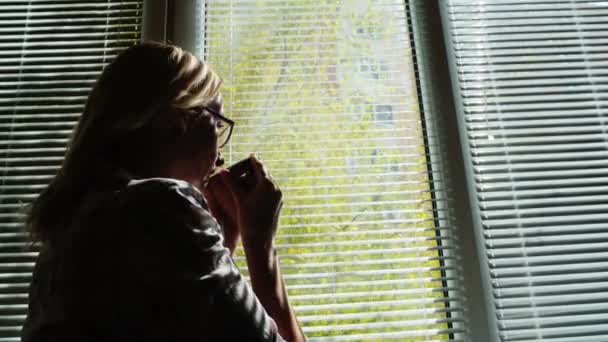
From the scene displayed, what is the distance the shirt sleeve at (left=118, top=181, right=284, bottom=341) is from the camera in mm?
627

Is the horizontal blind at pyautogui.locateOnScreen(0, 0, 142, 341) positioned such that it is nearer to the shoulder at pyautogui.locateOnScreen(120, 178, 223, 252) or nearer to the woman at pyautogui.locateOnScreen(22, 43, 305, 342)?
the woman at pyautogui.locateOnScreen(22, 43, 305, 342)

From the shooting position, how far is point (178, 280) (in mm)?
641

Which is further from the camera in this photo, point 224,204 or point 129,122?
point 224,204

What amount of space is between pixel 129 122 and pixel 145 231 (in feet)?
0.81

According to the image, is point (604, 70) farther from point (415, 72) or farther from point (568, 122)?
point (415, 72)

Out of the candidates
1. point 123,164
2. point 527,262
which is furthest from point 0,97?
point 527,262

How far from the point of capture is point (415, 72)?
1.39m

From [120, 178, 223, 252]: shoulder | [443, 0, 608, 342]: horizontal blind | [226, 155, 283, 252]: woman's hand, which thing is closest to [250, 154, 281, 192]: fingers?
[226, 155, 283, 252]: woman's hand

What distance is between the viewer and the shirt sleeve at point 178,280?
0.63 m

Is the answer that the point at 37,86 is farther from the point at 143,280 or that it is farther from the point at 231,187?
the point at 143,280

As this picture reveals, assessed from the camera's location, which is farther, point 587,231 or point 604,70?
point 604,70

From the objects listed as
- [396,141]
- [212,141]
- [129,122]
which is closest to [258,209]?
[212,141]

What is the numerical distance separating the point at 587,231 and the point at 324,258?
2.23ft

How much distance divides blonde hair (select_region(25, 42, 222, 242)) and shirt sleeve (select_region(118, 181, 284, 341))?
160mm
